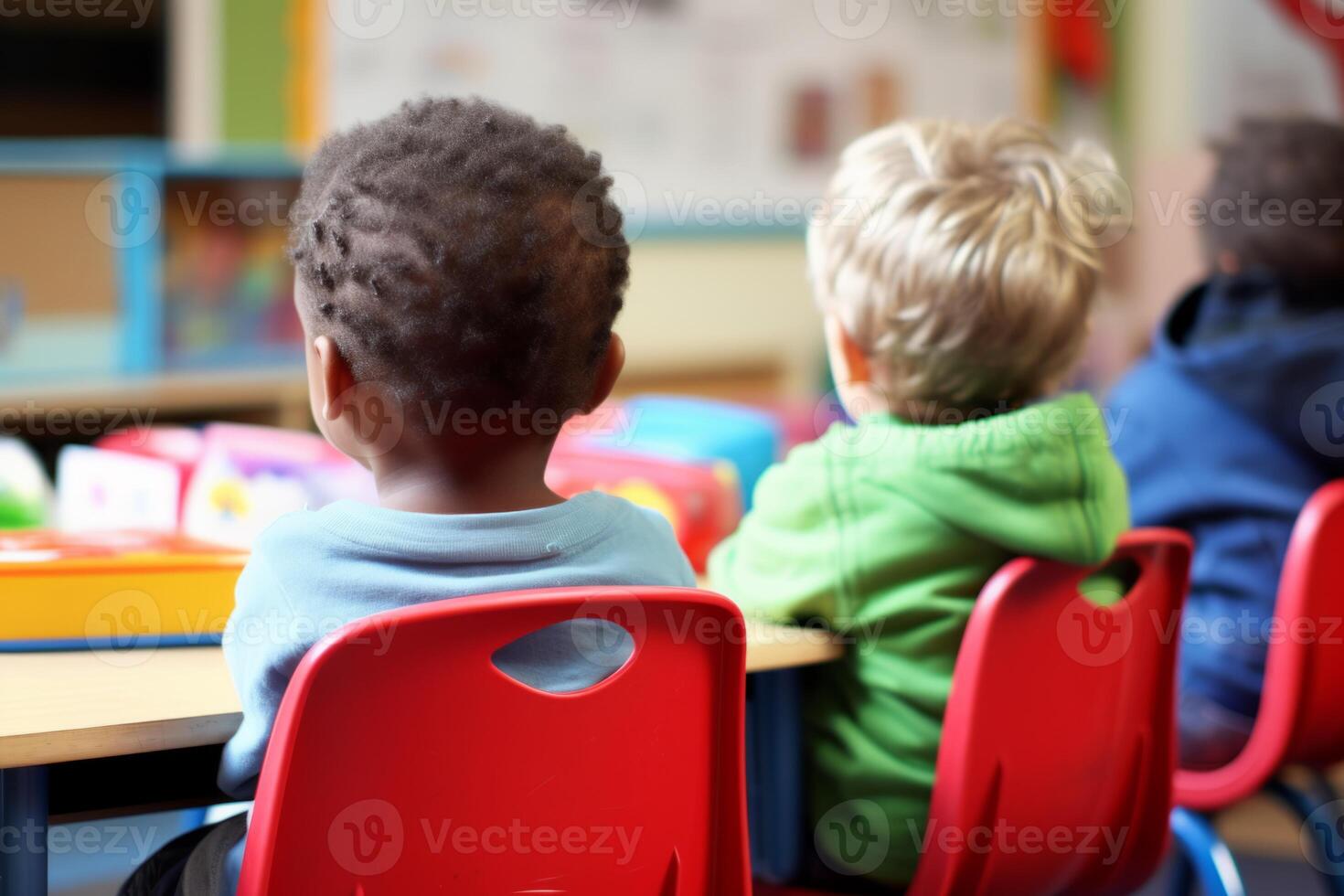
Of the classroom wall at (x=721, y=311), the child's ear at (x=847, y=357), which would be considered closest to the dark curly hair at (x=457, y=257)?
the child's ear at (x=847, y=357)

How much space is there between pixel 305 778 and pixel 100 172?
2102 mm

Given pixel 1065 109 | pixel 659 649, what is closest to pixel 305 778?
pixel 659 649

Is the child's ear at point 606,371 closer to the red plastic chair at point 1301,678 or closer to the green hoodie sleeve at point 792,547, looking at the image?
the green hoodie sleeve at point 792,547

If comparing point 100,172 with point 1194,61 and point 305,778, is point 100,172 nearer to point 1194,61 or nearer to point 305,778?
point 305,778

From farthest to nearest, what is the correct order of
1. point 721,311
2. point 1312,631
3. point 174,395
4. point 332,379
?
point 721,311 → point 174,395 → point 1312,631 → point 332,379

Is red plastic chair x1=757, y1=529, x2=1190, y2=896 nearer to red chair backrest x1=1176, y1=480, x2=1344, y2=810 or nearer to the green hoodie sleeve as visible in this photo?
the green hoodie sleeve

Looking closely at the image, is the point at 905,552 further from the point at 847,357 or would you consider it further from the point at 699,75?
the point at 699,75

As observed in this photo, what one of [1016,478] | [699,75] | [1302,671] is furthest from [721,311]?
[1016,478]

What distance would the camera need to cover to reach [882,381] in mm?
1420

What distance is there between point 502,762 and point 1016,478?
0.54m

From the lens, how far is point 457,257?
0.95 metres

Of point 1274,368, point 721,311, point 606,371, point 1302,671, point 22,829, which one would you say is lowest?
point 721,311

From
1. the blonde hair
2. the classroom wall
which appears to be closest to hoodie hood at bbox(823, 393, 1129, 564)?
the blonde hair

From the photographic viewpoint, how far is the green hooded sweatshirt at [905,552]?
1235 millimetres
